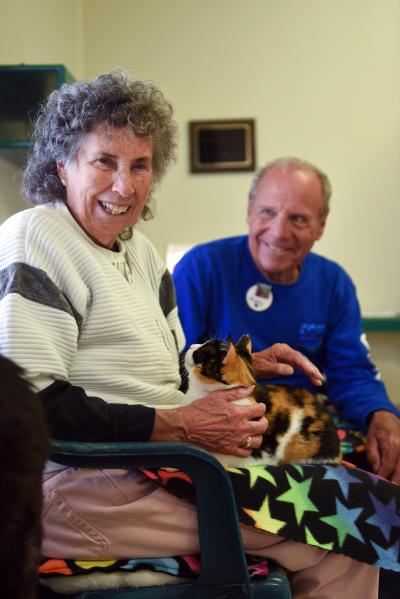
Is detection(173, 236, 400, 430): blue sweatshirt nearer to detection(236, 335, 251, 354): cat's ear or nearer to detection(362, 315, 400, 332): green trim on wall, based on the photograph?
detection(236, 335, 251, 354): cat's ear

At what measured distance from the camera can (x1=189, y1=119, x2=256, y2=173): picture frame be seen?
10.2ft

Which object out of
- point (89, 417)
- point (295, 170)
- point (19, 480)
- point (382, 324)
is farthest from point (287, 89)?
point (19, 480)

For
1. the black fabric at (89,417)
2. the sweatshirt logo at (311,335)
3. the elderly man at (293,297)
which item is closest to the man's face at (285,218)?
the elderly man at (293,297)

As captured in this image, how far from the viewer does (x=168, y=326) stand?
135cm

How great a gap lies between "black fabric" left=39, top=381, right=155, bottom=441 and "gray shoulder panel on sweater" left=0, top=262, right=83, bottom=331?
132 millimetres

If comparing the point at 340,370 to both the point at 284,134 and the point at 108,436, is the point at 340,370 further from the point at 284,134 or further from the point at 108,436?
the point at 284,134

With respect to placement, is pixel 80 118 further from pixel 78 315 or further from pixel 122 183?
pixel 78 315

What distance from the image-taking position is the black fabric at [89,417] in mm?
959

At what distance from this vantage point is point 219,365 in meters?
1.15

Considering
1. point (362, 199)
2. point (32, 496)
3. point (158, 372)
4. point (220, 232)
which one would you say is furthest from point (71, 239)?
point (362, 199)

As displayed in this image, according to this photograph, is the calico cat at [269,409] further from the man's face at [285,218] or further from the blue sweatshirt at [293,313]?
the man's face at [285,218]

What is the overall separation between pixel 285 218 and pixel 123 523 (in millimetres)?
1016

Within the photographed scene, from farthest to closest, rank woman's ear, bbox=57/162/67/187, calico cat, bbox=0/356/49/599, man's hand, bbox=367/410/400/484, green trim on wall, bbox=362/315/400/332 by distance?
green trim on wall, bbox=362/315/400/332
man's hand, bbox=367/410/400/484
woman's ear, bbox=57/162/67/187
calico cat, bbox=0/356/49/599

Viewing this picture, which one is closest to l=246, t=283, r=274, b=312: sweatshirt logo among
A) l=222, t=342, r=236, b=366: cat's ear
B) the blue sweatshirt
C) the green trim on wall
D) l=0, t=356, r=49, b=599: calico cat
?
the blue sweatshirt
